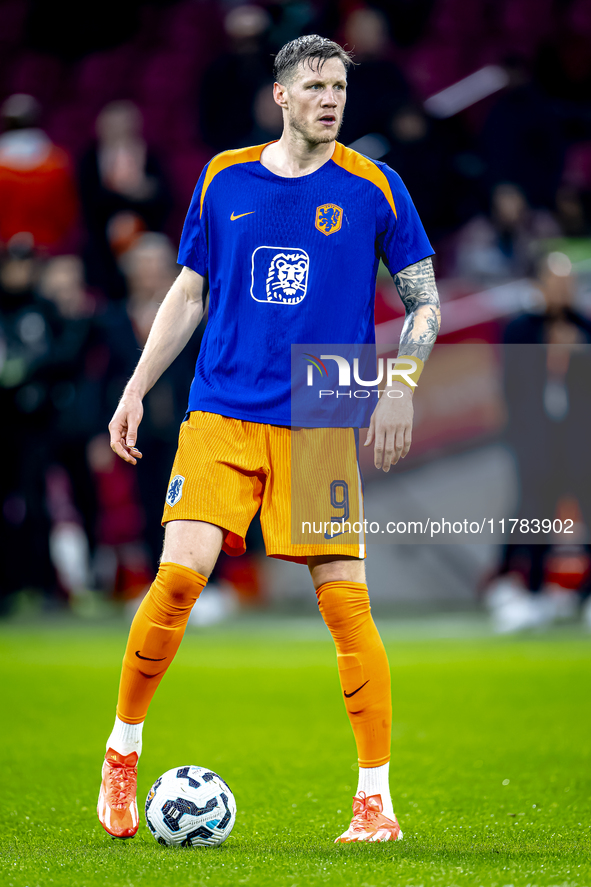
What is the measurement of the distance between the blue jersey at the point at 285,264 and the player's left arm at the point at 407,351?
68 mm

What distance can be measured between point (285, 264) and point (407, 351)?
1.50ft

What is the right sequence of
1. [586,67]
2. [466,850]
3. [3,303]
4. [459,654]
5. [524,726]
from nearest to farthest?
[466,850], [524,726], [459,654], [3,303], [586,67]

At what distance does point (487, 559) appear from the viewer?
9.56m

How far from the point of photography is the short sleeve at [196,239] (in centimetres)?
372

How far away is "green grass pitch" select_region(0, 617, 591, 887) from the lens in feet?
10.4

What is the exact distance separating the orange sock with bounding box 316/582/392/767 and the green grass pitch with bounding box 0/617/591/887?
0.31 meters

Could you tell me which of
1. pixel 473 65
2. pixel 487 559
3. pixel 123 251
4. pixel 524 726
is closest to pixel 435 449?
pixel 487 559

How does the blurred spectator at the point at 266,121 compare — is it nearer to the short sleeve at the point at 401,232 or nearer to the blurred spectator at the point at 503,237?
the blurred spectator at the point at 503,237

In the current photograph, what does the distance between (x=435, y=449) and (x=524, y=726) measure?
14.0ft

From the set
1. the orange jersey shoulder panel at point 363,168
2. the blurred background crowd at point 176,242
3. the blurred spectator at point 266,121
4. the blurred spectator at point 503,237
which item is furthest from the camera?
the blurred spectator at point 503,237

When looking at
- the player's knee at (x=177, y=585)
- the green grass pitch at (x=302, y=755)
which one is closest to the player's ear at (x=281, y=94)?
the player's knee at (x=177, y=585)

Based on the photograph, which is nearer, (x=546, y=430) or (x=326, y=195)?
(x=326, y=195)

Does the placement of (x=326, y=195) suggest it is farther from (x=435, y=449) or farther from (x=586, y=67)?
(x=586, y=67)

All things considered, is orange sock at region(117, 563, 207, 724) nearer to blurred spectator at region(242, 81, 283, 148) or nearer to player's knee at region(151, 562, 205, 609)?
player's knee at region(151, 562, 205, 609)
